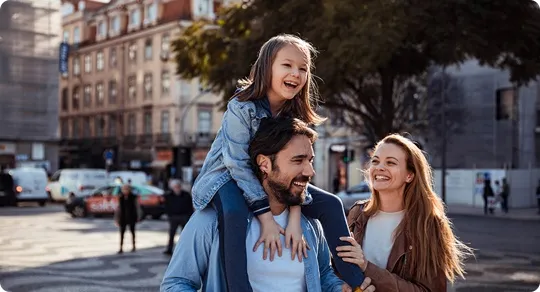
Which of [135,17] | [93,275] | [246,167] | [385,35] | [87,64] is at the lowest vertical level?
[93,275]

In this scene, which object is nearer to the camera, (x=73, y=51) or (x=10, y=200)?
(x=10, y=200)

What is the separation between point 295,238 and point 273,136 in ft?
1.41

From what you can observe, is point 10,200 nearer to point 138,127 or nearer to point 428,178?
point 138,127

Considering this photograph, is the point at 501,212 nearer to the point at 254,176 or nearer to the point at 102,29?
the point at 254,176

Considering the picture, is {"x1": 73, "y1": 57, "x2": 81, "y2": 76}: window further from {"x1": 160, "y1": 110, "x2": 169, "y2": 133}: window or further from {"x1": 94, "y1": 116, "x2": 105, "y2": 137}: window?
{"x1": 160, "y1": 110, "x2": 169, "y2": 133}: window

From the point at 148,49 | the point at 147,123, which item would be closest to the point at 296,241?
the point at 148,49

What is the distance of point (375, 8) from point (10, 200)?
2825cm

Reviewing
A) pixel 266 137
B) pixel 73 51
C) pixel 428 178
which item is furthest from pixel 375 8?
pixel 73 51

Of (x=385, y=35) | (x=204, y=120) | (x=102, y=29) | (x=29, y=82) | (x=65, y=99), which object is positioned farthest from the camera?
(x=65, y=99)

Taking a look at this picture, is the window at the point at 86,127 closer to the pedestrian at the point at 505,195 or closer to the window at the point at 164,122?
the window at the point at 164,122

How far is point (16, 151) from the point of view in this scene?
47.7 m

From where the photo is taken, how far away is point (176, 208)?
1617 cm

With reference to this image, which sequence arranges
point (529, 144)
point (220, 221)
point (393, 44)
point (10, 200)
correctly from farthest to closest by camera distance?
A: point (529, 144)
point (10, 200)
point (393, 44)
point (220, 221)

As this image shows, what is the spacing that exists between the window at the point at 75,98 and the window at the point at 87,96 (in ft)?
4.00
